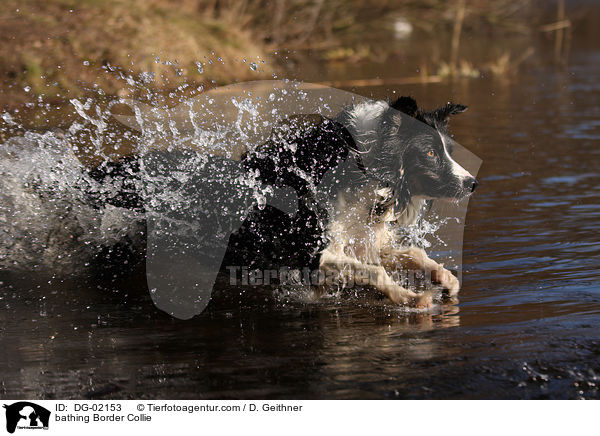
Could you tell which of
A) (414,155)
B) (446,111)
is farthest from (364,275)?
(446,111)

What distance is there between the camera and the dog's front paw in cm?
442

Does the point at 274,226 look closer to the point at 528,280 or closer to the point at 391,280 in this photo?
the point at 391,280

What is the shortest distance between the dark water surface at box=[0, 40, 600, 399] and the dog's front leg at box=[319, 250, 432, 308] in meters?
0.13

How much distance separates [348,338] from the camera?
3771mm

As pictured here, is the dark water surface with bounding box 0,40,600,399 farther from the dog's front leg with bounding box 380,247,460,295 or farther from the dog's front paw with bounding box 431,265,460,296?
the dog's front leg with bounding box 380,247,460,295

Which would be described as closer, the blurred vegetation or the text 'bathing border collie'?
the text 'bathing border collie'

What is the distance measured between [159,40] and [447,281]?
945 centimetres

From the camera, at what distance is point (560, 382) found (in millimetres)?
3125

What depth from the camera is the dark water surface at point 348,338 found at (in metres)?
3.20

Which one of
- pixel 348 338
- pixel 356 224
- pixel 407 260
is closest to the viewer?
pixel 348 338

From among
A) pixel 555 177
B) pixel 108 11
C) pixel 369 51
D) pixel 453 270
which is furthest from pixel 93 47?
pixel 453 270
